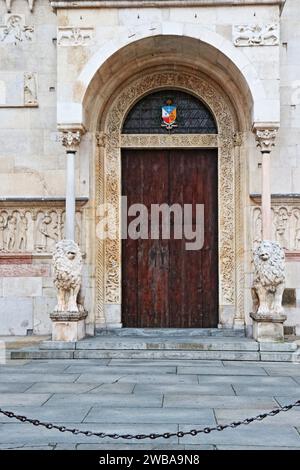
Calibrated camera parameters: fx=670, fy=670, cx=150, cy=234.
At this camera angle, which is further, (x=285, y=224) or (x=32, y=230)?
(x=32, y=230)

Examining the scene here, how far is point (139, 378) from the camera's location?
8.59 meters

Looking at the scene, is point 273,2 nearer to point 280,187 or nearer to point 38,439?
point 280,187

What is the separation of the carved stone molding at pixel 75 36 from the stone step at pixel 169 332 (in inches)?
196

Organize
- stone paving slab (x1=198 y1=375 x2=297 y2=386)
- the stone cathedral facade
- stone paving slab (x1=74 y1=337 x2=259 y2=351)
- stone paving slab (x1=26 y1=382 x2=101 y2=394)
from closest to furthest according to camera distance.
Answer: stone paving slab (x1=26 y1=382 x2=101 y2=394) < stone paving slab (x1=198 y1=375 x2=297 y2=386) < stone paving slab (x1=74 y1=337 x2=259 y2=351) < the stone cathedral facade

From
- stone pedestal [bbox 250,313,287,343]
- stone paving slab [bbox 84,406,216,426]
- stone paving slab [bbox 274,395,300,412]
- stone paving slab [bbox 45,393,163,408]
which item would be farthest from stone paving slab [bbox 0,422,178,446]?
stone pedestal [bbox 250,313,287,343]

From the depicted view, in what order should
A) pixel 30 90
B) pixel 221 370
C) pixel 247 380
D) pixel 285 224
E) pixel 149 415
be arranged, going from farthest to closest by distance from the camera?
pixel 30 90
pixel 285 224
pixel 221 370
pixel 247 380
pixel 149 415

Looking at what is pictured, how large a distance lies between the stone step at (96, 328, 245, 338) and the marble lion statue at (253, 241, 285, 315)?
1134mm

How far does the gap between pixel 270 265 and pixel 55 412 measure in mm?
5086

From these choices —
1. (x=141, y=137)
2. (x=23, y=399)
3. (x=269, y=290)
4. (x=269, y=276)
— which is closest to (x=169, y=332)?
(x=269, y=290)

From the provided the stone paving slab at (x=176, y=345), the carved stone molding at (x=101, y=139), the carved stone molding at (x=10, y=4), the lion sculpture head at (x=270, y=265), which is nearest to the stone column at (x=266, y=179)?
the lion sculpture head at (x=270, y=265)

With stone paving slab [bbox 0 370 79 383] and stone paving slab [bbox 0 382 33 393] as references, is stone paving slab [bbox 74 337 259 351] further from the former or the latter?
stone paving slab [bbox 0 382 33 393]

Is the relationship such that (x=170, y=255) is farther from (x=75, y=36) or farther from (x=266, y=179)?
(x=75, y=36)

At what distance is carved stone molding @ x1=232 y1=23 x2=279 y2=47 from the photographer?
11.1 m
